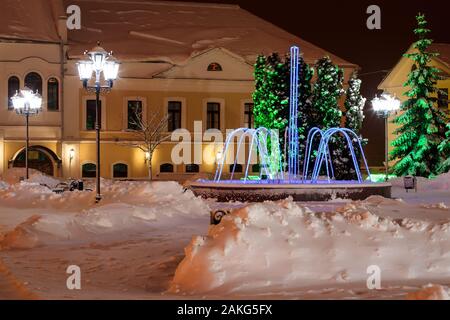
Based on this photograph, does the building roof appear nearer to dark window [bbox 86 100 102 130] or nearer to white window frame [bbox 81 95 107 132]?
white window frame [bbox 81 95 107 132]

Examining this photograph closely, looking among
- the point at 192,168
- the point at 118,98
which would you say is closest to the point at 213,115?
the point at 192,168

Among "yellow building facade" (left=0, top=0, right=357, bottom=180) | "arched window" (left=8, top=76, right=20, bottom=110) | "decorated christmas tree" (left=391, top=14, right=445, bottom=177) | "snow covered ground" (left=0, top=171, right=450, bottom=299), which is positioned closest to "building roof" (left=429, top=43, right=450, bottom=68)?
"yellow building facade" (left=0, top=0, right=357, bottom=180)

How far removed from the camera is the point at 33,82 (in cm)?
4547

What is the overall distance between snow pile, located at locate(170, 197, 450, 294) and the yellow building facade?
34.1 m

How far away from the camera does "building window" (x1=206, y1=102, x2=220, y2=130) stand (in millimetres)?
48625

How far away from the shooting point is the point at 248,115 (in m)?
49.1

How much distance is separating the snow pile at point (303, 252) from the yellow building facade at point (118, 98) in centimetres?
3414

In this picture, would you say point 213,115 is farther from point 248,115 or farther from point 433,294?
point 433,294

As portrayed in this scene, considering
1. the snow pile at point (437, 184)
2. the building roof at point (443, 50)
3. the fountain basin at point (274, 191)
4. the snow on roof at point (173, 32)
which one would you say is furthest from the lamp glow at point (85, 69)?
the building roof at point (443, 50)

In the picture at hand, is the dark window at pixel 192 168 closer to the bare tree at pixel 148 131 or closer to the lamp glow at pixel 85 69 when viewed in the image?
the bare tree at pixel 148 131

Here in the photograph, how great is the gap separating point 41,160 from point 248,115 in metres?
13.6
